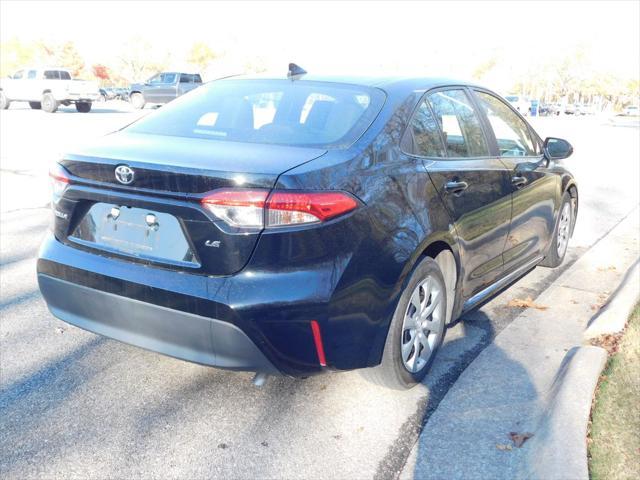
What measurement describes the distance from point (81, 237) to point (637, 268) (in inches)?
176

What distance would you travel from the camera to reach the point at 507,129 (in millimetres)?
4750

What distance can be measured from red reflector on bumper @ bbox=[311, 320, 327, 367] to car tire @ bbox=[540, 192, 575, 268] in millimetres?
3336

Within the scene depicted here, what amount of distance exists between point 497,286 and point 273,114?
2.02 meters

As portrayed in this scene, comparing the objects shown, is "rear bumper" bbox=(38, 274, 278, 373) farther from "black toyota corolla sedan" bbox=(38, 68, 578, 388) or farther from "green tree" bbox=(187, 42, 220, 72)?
"green tree" bbox=(187, 42, 220, 72)

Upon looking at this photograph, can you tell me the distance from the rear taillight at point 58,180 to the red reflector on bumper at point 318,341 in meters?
1.42

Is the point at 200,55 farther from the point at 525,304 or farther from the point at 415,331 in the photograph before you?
the point at 415,331

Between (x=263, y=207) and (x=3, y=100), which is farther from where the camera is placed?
(x=3, y=100)

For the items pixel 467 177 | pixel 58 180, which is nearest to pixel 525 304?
pixel 467 177

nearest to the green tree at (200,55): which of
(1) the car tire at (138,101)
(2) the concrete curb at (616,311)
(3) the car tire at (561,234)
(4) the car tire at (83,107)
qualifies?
(1) the car tire at (138,101)

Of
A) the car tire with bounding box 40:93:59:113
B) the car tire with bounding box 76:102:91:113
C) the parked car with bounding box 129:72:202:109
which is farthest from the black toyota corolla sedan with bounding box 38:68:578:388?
the parked car with bounding box 129:72:202:109

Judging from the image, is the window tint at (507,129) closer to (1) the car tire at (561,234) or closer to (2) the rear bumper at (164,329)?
(1) the car tire at (561,234)

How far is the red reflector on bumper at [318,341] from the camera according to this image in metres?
2.78

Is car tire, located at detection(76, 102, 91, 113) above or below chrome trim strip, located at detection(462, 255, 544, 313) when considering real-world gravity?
below

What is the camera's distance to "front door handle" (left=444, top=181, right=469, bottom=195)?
3541 mm
